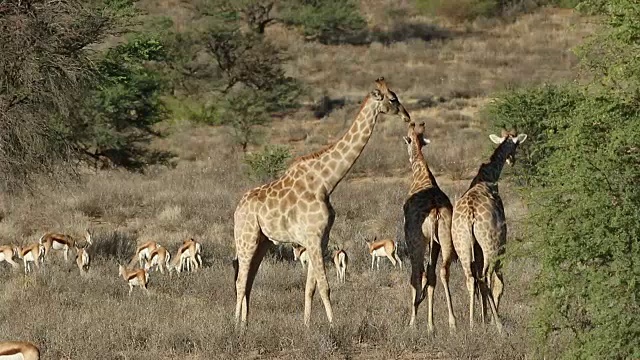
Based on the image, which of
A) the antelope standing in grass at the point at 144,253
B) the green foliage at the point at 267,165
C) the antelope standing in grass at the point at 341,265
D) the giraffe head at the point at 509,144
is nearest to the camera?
the giraffe head at the point at 509,144

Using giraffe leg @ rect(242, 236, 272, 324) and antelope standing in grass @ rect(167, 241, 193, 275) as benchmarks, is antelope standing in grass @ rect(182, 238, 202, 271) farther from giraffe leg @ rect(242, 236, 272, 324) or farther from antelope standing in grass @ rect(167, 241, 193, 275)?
giraffe leg @ rect(242, 236, 272, 324)

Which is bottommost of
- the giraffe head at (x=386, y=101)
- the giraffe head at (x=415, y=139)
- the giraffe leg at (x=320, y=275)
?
the giraffe leg at (x=320, y=275)

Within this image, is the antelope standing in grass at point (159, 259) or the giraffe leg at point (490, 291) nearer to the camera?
the giraffe leg at point (490, 291)

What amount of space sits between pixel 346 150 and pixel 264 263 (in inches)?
186

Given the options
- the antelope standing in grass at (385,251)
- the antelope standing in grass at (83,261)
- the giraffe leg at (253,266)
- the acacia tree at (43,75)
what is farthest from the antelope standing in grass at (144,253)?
the giraffe leg at (253,266)

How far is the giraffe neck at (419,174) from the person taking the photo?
37.7 ft

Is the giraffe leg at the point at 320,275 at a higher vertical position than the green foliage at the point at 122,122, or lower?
higher

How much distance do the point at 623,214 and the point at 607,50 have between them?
1.47 metres

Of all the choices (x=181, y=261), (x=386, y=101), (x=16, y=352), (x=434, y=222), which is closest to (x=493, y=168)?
(x=434, y=222)

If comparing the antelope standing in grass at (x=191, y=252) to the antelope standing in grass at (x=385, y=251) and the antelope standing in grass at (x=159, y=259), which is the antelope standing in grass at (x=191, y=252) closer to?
the antelope standing in grass at (x=159, y=259)

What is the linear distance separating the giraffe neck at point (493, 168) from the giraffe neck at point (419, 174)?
0.59m

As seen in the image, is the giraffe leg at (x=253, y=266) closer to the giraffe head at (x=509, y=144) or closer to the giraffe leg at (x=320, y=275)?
the giraffe leg at (x=320, y=275)

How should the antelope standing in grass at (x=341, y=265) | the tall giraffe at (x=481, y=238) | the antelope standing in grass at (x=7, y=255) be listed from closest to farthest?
the tall giraffe at (x=481, y=238) → the antelope standing in grass at (x=341, y=265) → the antelope standing in grass at (x=7, y=255)

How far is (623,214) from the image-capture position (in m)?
7.21
